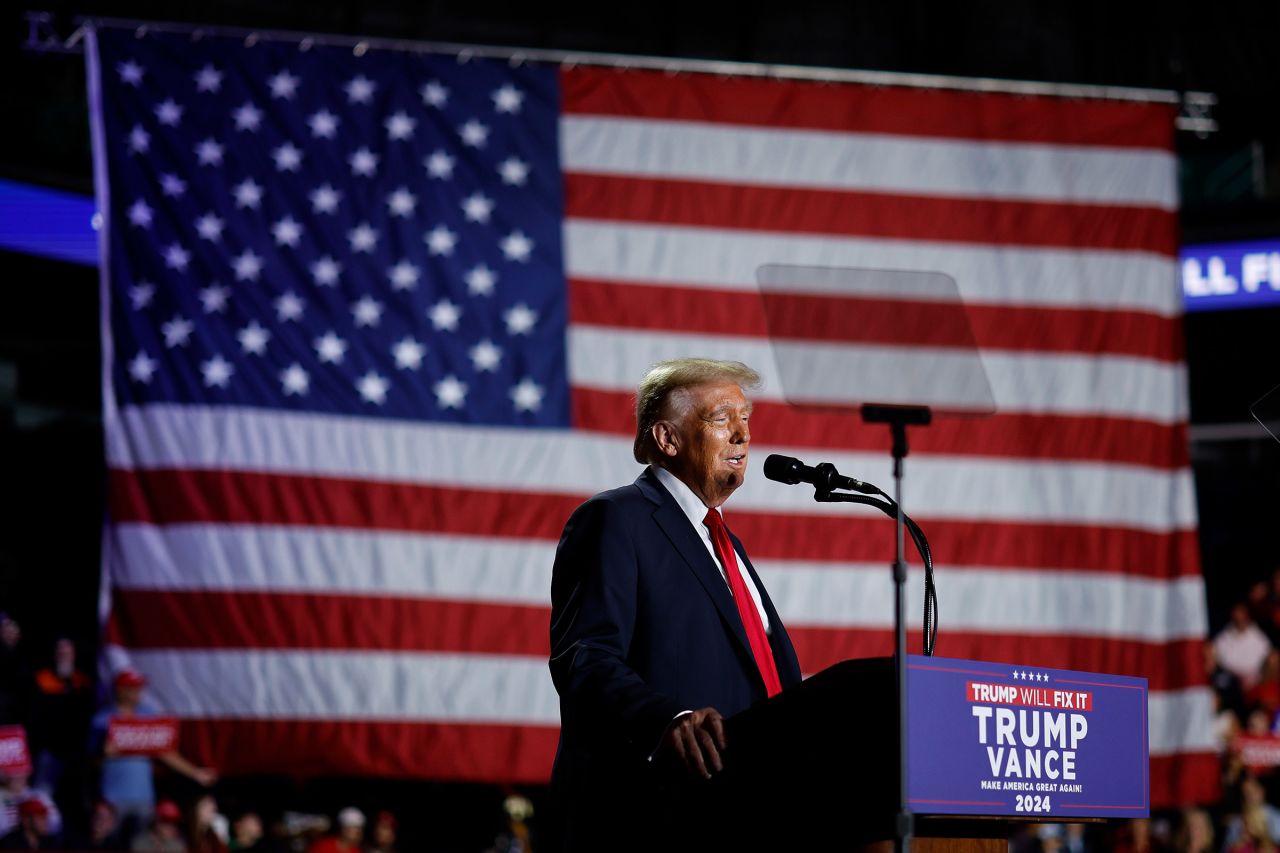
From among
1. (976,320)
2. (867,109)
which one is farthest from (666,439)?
(867,109)

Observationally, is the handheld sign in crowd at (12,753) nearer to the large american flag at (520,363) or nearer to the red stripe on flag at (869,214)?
the large american flag at (520,363)

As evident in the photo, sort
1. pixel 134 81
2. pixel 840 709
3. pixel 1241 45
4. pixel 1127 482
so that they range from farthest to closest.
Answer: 1. pixel 1241 45
2. pixel 1127 482
3. pixel 134 81
4. pixel 840 709

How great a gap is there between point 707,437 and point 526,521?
425 centimetres

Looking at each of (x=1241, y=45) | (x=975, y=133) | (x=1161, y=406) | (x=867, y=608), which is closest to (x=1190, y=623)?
(x=1161, y=406)

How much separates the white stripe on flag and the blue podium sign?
17.0 ft

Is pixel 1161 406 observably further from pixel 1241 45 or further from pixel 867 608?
pixel 1241 45

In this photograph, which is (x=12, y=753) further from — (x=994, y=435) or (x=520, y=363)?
(x=994, y=435)

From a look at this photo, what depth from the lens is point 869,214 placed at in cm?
731

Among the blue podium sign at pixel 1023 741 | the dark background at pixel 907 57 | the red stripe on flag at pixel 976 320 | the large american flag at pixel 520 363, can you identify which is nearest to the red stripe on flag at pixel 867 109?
the large american flag at pixel 520 363

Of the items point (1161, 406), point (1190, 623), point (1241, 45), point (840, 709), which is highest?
point (1241, 45)

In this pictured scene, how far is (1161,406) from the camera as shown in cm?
737

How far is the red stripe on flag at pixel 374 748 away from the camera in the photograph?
6.46 metres

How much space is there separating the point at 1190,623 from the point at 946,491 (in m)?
1.33

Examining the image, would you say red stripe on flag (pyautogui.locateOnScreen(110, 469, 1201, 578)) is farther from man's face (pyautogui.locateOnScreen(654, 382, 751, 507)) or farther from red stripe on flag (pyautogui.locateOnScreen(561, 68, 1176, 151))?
man's face (pyautogui.locateOnScreen(654, 382, 751, 507))
